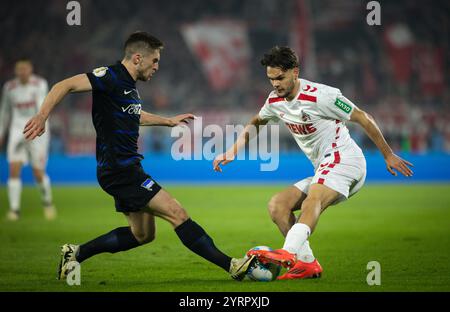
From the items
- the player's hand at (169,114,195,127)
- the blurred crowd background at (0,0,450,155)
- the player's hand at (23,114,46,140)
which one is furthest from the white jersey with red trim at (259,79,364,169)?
the blurred crowd background at (0,0,450,155)

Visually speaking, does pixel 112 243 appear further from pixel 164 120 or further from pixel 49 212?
pixel 49 212

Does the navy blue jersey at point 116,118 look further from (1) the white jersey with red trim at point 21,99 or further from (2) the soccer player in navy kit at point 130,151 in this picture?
(1) the white jersey with red trim at point 21,99

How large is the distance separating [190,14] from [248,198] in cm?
1086

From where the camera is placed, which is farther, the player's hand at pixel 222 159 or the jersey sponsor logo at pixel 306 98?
the player's hand at pixel 222 159

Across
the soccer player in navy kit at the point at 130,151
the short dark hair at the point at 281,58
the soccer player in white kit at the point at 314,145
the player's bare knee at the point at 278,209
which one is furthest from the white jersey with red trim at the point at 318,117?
the soccer player in navy kit at the point at 130,151

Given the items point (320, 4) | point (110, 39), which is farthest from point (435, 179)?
point (110, 39)

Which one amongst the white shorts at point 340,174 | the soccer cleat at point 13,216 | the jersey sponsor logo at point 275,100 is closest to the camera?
the white shorts at point 340,174

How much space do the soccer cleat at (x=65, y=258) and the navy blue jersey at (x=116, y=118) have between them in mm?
849

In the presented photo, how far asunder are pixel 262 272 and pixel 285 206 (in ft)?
2.36

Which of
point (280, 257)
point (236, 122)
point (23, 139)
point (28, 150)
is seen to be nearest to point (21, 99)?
point (23, 139)

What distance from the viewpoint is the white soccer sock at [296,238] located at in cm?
559

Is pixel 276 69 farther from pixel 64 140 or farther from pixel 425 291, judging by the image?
pixel 64 140

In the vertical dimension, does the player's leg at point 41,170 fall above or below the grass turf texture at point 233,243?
above

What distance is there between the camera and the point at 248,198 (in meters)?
14.7
